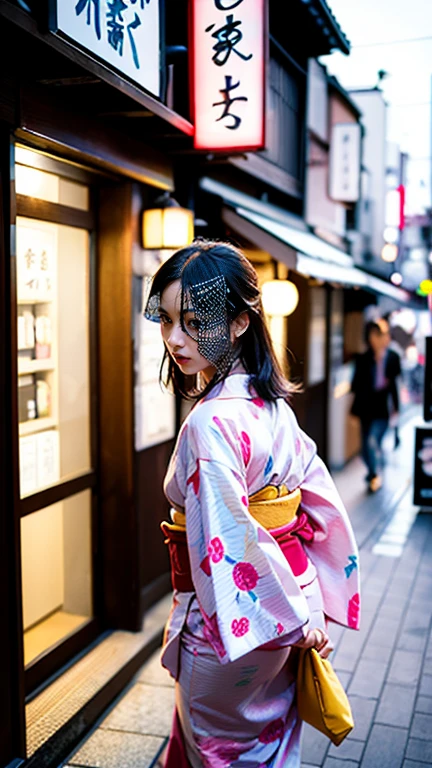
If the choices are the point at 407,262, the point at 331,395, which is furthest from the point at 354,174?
the point at 407,262

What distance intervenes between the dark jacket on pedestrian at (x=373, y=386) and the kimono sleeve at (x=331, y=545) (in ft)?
25.3

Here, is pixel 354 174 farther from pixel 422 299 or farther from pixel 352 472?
pixel 422 299

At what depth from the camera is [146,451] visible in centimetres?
584

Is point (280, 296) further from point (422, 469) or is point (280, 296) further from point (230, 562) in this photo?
point (230, 562)

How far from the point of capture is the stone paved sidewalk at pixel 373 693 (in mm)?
4164

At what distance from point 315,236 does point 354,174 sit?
6.02ft

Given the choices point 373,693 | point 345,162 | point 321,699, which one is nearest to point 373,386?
point 345,162

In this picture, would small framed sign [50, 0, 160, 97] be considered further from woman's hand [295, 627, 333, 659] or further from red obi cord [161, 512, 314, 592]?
woman's hand [295, 627, 333, 659]

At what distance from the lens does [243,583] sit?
98.6 inches

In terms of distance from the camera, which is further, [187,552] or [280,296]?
[280,296]

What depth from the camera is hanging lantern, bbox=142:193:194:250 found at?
539 cm

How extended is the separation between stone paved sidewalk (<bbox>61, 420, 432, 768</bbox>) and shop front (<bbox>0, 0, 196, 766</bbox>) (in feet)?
0.58

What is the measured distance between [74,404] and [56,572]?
1.17m

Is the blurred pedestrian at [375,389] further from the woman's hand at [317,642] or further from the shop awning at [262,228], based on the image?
the woman's hand at [317,642]
